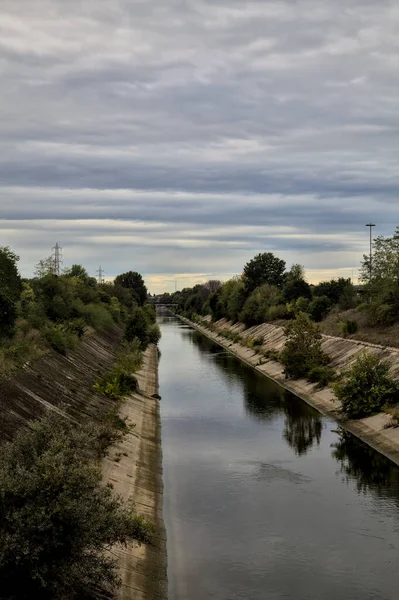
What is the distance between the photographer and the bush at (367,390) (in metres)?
42.8

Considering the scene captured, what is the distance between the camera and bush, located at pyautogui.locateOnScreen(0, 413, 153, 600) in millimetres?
14062

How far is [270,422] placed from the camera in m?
45.5

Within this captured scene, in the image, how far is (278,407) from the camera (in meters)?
51.4

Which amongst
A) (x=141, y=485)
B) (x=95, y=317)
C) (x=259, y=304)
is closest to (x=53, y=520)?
(x=141, y=485)

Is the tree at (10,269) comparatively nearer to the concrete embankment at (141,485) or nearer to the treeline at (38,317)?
the treeline at (38,317)

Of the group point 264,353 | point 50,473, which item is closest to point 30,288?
point 264,353

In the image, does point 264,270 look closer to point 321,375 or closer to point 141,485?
point 321,375

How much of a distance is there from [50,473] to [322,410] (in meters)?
36.5

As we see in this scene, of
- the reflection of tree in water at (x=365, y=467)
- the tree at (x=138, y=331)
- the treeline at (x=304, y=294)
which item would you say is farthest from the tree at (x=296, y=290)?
the reflection of tree in water at (x=365, y=467)

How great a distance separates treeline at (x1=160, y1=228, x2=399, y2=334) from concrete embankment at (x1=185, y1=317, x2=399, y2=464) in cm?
461

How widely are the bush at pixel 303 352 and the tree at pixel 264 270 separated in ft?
264

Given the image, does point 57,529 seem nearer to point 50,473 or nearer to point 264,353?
point 50,473

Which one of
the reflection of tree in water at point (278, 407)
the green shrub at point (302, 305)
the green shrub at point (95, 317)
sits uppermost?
the green shrub at point (302, 305)

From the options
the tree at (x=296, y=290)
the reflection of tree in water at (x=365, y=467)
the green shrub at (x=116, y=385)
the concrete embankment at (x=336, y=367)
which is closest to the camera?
the reflection of tree in water at (x=365, y=467)
